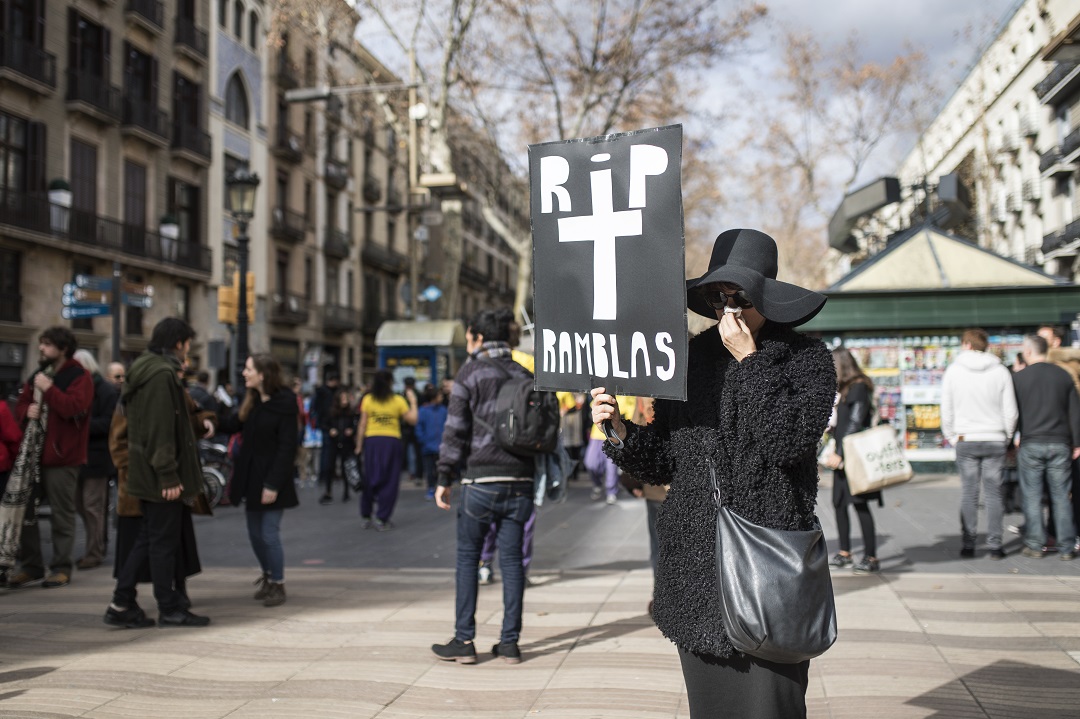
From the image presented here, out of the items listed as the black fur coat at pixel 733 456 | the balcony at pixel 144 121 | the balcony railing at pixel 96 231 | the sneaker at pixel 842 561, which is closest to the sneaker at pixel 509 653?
the black fur coat at pixel 733 456

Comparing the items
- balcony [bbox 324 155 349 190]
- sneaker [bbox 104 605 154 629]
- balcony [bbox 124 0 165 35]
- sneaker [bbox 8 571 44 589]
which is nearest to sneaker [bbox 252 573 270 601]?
sneaker [bbox 104 605 154 629]

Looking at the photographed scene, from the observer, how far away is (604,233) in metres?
3.09

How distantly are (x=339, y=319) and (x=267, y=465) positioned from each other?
35.4 meters

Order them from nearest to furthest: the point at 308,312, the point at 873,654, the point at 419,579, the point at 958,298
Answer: the point at 873,654
the point at 419,579
the point at 958,298
the point at 308,312

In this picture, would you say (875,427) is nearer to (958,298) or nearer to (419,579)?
(419,579)

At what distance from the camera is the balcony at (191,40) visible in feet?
99.1

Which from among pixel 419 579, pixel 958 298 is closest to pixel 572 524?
pixel 419 579

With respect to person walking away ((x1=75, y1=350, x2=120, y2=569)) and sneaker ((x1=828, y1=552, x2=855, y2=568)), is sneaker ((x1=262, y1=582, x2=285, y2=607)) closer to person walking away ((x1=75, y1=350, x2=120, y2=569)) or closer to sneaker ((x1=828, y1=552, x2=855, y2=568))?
person walking away ((x1=75, y1=350, x2=120, y2=569))

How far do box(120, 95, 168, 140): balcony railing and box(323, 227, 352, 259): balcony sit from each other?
1208cm

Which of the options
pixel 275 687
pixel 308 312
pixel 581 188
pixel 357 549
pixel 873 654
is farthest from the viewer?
pixel 308 312

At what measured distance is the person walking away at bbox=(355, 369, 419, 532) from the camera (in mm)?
10977

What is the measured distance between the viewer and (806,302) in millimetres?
2723

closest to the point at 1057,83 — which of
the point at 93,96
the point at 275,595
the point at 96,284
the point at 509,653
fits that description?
the point at 93,96

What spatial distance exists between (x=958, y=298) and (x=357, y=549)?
1051cm
